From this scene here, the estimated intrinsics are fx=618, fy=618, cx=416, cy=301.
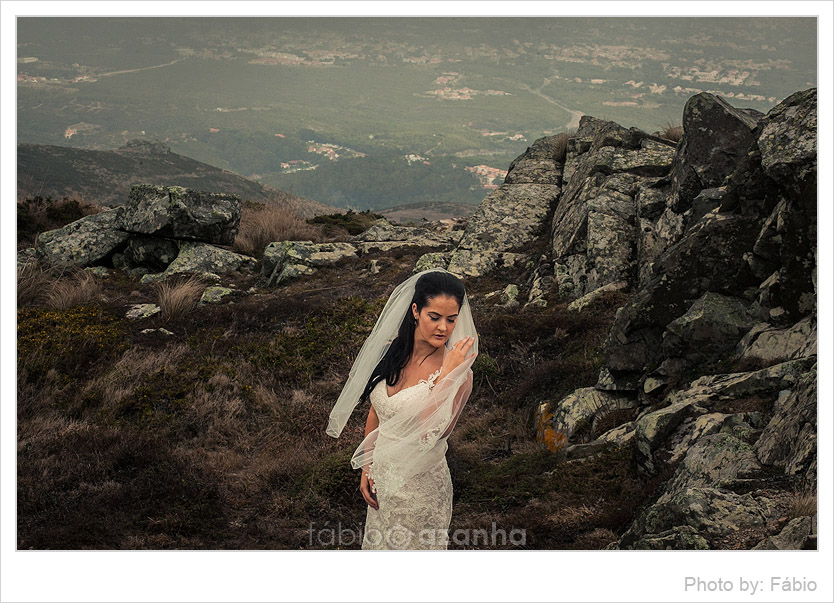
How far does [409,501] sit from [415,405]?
70cm

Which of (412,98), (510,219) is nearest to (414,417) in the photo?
(510,219)

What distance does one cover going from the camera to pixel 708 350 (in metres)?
6.80

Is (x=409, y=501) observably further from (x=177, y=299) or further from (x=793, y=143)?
(x=177, y=299)

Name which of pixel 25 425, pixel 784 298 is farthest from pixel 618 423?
pixel 25 425

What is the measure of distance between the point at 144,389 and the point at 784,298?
8.63 metres

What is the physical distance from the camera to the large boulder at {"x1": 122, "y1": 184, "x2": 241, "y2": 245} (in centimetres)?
1709

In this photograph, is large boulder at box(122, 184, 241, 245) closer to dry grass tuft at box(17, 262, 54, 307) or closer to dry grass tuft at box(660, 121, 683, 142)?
dry grass tuft at box(17, 262, 54, 307)

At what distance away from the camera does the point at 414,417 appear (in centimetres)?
407

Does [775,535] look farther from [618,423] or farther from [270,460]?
[270,460]

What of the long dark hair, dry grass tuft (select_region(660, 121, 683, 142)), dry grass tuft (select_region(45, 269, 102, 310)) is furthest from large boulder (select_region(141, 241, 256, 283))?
the long dark hair

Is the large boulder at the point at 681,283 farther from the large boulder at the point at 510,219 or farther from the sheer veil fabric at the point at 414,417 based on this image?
the large boulder at the point at 510,219

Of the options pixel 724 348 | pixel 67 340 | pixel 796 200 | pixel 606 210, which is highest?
pixel 796 200

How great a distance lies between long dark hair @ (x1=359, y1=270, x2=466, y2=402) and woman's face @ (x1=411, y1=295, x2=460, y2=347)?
0.03m

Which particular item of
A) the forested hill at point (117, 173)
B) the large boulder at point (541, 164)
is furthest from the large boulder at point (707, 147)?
the forested hill at point (117, 173)
